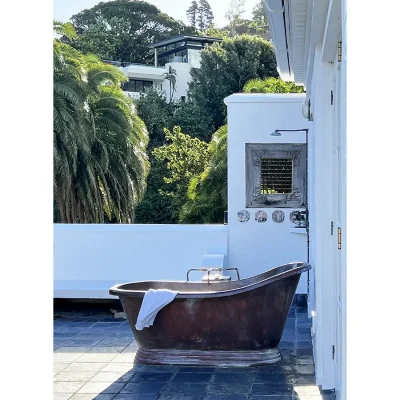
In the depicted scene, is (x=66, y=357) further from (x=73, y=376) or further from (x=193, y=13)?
(x=193, y=13)

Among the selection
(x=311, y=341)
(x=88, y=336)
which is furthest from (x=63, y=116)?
(x=311, y=341)

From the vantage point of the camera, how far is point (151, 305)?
19.6 feet

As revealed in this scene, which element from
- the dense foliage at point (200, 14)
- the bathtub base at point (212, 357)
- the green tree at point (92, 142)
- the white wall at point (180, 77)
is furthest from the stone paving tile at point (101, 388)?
the dense foliage at point (200, 14)

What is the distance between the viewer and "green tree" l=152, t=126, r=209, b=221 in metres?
24.2

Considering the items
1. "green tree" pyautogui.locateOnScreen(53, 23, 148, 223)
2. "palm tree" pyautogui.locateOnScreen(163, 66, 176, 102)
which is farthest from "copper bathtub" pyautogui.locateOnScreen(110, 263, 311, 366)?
"palm tree" pyautogui.locateOnScreen(163, 66, 176, 102)

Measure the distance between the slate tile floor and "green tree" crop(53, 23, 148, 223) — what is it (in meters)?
9.34

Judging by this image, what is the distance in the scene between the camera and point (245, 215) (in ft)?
30.2

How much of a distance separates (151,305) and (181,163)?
60.2ft

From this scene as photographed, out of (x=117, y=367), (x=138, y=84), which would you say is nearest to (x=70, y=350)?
(x=117, y=367)

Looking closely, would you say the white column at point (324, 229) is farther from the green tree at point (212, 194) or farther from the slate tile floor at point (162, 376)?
the green tree at point (212, 194)

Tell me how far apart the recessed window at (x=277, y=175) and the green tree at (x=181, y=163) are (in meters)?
14.7
